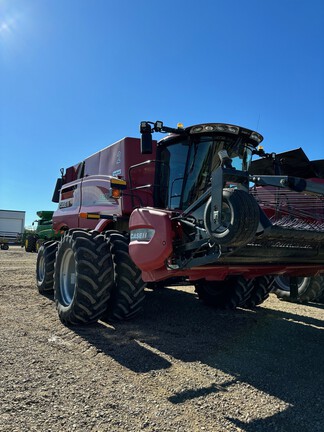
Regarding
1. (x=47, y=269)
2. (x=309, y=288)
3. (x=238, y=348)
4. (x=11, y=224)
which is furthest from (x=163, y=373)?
(x=11, y=224)

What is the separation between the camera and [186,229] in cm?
392

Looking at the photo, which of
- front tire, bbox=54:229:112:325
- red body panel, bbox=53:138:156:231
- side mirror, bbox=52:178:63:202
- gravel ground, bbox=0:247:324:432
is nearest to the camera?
gravel ground, bbox=0:247:324:432

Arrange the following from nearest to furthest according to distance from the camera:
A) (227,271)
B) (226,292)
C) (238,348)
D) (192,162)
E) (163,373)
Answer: (163,373) < (227,271) < (238,348) < (192,162) < (226,292)

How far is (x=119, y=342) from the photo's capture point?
441 centimetres

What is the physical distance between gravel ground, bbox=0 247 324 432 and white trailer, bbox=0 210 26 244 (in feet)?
115

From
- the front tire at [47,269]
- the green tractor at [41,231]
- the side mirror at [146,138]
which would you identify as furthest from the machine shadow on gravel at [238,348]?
the green tractor at [41,231]

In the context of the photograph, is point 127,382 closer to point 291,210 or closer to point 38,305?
point 291,210

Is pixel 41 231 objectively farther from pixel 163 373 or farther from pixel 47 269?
pixel 163 373

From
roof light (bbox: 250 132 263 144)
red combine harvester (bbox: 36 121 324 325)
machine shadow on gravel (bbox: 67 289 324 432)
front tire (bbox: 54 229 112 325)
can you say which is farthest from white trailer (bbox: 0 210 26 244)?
roof light (bbox: 250 132 263 144)

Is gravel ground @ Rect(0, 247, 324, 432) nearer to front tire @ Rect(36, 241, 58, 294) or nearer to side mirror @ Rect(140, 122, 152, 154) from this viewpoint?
front tire @ Rect(36, 241, 58, 294)

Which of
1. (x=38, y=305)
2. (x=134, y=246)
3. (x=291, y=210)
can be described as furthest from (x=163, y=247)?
(x=38, y=305)

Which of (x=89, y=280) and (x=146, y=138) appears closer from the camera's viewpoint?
(x=146, y=138)

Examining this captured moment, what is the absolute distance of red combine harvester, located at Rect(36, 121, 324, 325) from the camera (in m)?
3.37

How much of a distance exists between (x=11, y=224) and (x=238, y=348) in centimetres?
3805
